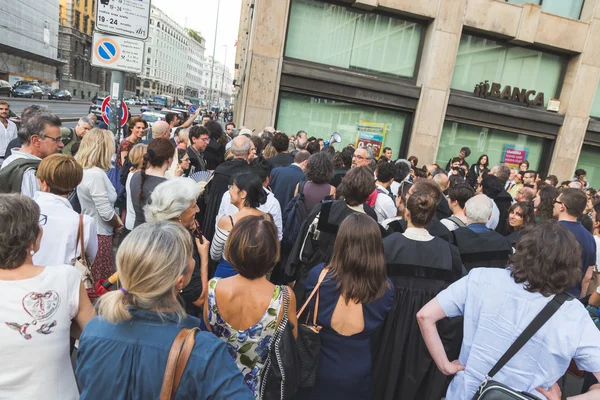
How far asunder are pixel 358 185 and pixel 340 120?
35.0 ft

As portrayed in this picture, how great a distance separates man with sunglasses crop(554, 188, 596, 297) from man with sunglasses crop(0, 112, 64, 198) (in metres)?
5.41

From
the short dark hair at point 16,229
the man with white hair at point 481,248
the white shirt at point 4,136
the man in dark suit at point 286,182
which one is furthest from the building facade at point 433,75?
the short dark hair at point 16,229

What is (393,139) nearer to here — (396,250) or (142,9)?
(142,9)

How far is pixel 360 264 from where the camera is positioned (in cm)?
259

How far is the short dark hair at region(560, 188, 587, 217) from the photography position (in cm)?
431

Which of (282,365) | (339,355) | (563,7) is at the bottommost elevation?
(339,355)

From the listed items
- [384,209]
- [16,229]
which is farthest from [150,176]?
[384,209]

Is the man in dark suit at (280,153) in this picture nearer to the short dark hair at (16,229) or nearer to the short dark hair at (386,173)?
the short dark hair at (386,173)

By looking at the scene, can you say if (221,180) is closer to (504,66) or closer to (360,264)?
(360,264)

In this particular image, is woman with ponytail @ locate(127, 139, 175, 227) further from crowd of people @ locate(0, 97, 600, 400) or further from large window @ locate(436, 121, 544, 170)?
large window @ locate(436, 121, 544, 170)

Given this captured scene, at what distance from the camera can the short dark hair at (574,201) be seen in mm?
4309

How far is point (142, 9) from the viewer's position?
6441mm

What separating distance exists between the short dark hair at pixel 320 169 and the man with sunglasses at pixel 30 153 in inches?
110

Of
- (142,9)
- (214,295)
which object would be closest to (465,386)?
(214,295)
